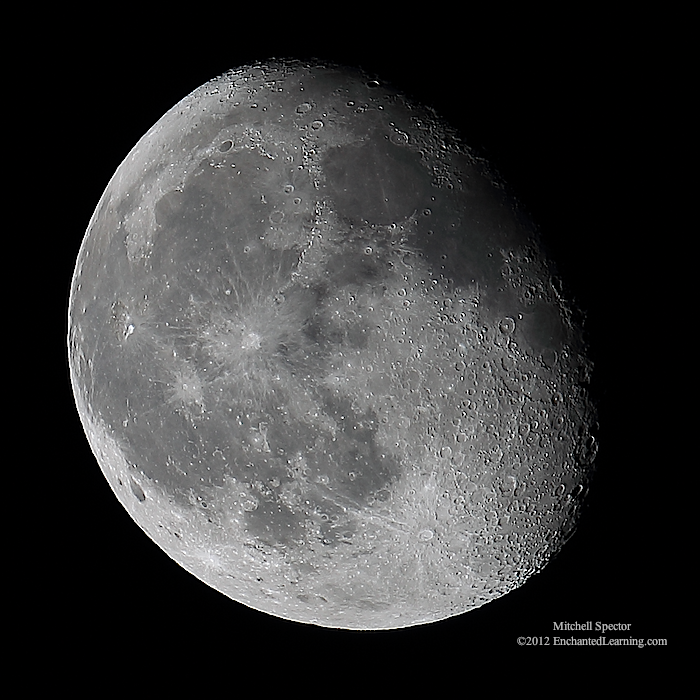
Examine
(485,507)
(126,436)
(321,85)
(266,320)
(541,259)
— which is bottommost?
(485,507)

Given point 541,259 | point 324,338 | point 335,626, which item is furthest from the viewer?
point 335,626

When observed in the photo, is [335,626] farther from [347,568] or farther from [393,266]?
[393,266]

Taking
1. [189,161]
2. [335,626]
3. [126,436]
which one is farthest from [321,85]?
[335,626]

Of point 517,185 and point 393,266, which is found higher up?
point 517,185

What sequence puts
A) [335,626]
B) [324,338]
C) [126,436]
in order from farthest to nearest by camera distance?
[335,626], [126,436], [324,338]

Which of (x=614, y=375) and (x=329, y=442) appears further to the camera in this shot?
(x=614, y=375)
